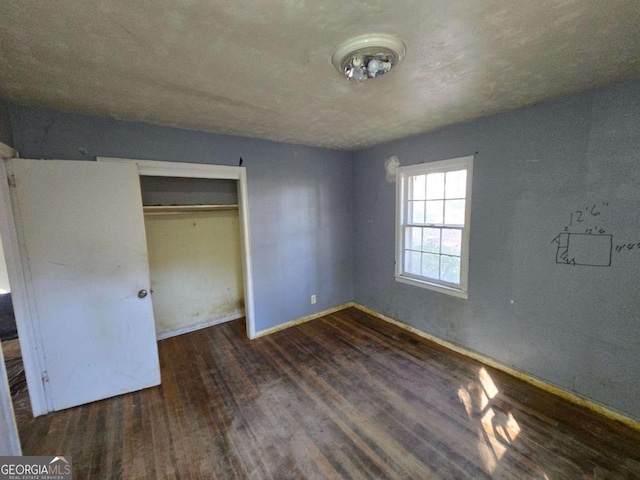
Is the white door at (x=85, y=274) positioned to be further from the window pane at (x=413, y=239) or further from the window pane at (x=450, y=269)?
the window pane at (x=450, y=269)

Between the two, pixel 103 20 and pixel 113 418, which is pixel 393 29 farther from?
pixel 113 418

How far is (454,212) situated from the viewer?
268 centimetres

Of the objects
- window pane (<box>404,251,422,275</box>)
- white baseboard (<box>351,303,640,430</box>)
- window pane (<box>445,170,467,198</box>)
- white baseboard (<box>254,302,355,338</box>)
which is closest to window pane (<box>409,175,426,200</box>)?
window pane (<box>445,170,467,198</box>)

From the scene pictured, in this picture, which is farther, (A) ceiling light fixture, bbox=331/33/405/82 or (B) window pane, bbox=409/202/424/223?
(B) window pane, bbox=409/202/424/223

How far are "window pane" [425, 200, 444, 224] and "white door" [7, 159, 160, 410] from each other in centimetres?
289

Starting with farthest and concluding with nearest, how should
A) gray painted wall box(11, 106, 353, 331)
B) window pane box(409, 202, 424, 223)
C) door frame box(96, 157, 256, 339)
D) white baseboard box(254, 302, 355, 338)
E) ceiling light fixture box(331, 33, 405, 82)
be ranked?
white baseboard box(254, 302, 355, 338) < window pane box(409, 202, 424, 223) < door frame box(96, 157, 256, 339) < gray painted wall box(11, 106, 353, 331) < ceiling light fixture box(331, 33, 405, 82)

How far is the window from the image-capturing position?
2.60m

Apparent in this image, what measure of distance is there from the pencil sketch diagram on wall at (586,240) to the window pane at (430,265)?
1.05m

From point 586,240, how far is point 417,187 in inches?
61.2

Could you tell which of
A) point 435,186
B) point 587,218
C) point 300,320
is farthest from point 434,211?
point 300,320

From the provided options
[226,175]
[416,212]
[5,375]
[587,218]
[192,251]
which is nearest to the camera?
[5,375]

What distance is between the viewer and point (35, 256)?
1873 mm

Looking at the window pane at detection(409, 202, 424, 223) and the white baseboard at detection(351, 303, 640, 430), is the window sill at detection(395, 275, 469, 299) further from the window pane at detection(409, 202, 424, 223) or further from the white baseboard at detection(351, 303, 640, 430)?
the window pane at detection(409, 202, 424, 223)

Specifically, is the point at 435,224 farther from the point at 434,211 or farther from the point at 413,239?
the point at 413,239
